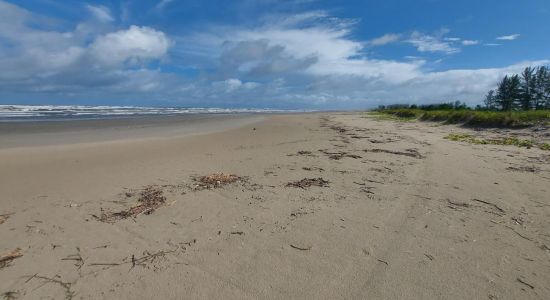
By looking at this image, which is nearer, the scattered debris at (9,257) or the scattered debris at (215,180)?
the scattered debris at (9,257)

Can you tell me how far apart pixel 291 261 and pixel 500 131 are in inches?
570

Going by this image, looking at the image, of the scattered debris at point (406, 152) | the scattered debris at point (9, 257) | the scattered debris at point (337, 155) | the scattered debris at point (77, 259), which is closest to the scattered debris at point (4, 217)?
the scattered debris at point (9, 257)

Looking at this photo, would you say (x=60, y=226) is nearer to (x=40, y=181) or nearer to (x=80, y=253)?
(x=80, y=253)

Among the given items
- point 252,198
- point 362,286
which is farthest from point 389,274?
point 252,198

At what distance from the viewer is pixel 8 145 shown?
10578 mm

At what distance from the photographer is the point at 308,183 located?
5.75 meters

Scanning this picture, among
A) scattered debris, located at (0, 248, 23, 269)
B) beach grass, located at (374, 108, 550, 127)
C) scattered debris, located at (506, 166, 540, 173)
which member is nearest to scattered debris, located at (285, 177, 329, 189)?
scattered debris, located at (0, 248, 23, 269)

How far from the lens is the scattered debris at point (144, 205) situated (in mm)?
4189

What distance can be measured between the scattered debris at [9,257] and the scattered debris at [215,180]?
8.57 ft

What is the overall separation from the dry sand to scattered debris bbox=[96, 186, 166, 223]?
0.30 ft

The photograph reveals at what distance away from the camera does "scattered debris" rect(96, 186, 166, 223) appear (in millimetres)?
4189

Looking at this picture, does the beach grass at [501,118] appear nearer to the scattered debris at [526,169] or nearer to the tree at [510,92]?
the scattered debris at [526,169]

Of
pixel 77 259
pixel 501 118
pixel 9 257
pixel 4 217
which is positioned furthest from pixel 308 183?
pixel 501 118

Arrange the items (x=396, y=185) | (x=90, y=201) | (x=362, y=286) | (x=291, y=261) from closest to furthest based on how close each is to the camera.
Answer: (x=362, y=286) < (x=291, y=261) < (x=90, y=201) < (x=396, y=185)
